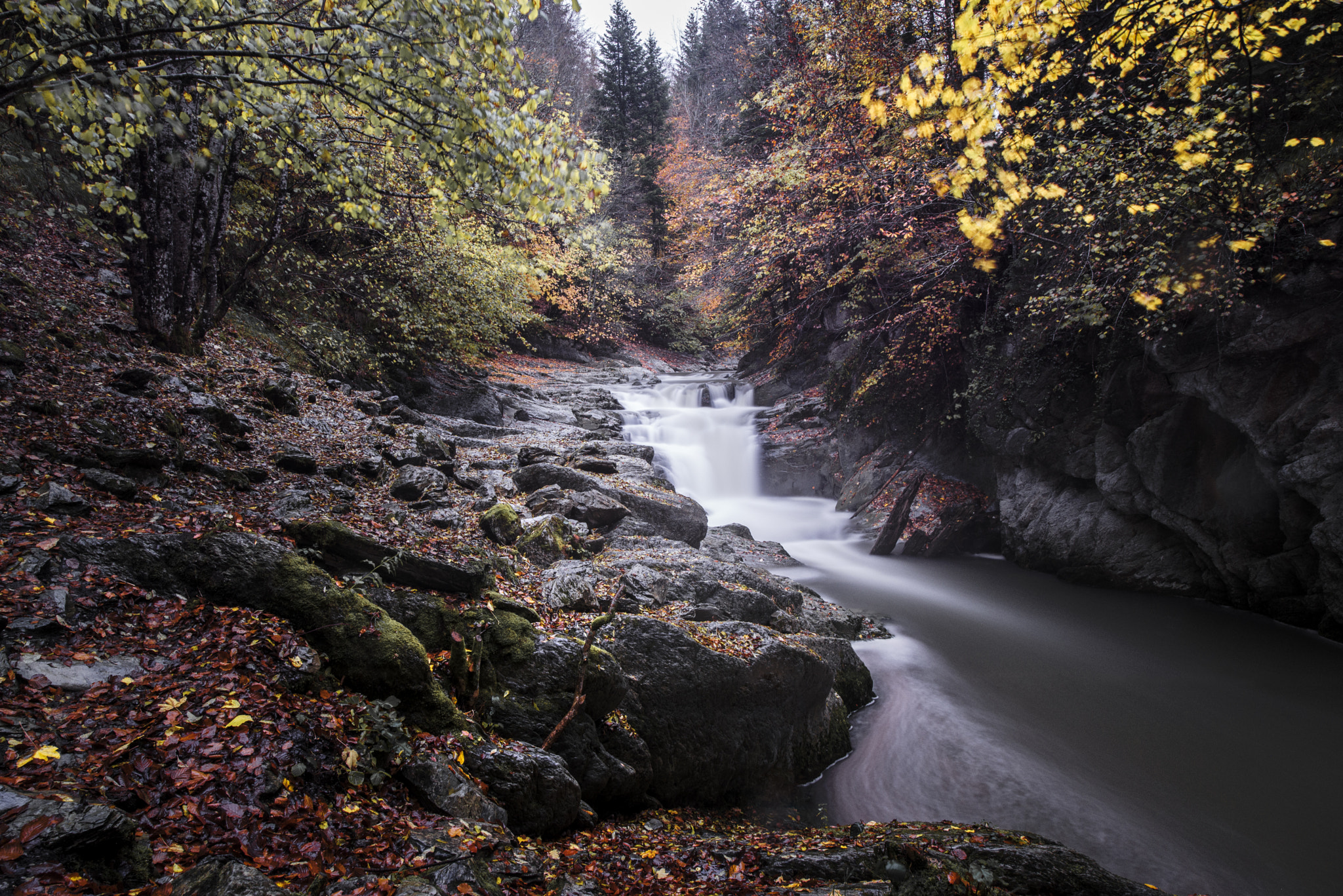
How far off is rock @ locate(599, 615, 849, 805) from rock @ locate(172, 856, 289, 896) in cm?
301

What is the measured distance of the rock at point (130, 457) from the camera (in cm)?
454

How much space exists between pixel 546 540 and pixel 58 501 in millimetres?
3970

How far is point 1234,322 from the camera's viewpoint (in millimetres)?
8117

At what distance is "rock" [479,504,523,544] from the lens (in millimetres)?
6633

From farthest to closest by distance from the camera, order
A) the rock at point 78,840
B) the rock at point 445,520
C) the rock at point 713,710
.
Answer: the rock at point 445,520
the rock at point 713,710
the rock at point 78,840

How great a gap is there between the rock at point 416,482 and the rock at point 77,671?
171 inches

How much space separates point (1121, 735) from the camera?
680 centimetres

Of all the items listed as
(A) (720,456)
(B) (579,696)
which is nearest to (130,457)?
(B) (579,696)

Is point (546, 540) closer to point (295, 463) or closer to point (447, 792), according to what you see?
point (295, 463)

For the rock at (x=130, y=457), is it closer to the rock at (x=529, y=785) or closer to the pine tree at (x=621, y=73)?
the rock at (x=529, y=785)

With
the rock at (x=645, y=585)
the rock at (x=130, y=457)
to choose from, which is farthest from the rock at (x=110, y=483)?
the rock at (x=645, y=585)

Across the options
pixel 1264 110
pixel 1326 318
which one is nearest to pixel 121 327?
pixel 1264 110

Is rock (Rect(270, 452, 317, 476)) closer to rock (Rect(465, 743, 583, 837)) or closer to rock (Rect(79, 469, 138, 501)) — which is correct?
rock (Rect(79, 469, 138, 501))

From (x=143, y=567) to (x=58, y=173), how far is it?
29.7ft
